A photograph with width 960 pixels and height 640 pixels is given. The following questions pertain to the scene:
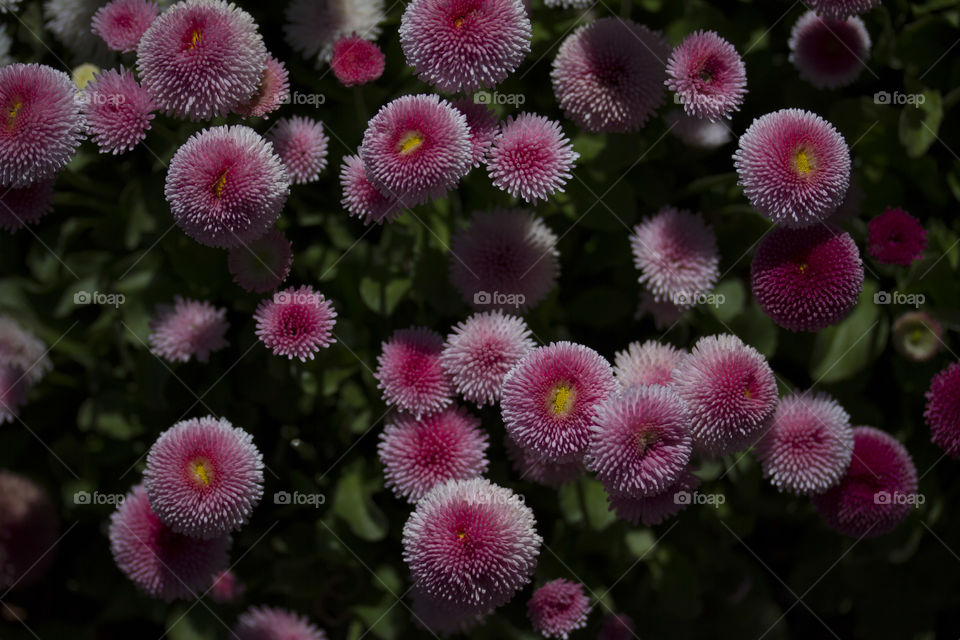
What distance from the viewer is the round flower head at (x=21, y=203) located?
4.87 ft

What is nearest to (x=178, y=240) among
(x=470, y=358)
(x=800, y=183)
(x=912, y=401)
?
(x=470, y=358)

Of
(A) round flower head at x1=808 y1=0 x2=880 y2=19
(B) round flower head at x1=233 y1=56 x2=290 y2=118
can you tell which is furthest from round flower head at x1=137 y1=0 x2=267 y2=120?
(A) round flower head at x1=808 y1=0 x2=880 y2=19

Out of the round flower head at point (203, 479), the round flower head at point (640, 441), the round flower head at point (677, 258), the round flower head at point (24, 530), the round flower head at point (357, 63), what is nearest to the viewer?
the round flower head at point (640, 441)

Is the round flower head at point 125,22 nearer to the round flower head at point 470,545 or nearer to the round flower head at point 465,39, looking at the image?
the round flower head at point 465,39

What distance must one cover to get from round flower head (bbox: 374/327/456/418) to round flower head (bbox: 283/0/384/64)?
619 millimetres

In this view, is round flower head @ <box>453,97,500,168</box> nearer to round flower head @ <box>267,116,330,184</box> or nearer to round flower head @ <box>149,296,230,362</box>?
round flower head @ <box>267,116,330,184</box>

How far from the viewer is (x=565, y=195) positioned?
1.58 m

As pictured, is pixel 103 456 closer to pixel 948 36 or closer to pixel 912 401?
pixel 912 401

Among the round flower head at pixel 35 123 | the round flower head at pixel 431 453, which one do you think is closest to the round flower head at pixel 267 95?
the round flower head at pixel 35 123

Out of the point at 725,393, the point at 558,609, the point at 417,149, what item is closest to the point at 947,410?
the point at 725,393

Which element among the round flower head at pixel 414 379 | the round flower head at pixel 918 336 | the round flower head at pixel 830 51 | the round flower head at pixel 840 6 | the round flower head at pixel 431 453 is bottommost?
the round flower head at pixel 431 453

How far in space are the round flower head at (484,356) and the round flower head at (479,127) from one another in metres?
0.29

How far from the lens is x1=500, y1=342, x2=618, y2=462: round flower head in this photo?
1.23m

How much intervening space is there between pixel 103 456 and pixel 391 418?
0.78 meters
